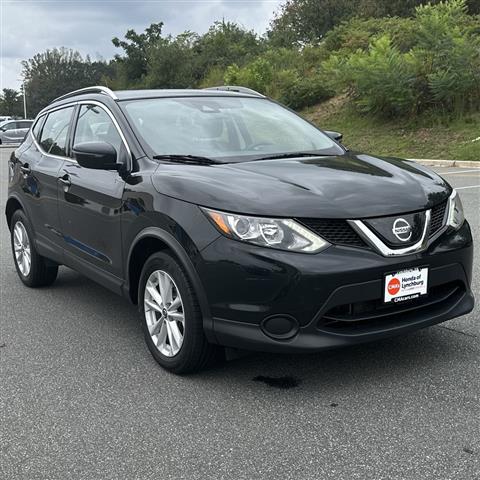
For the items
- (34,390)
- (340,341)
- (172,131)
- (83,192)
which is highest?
(172,131)

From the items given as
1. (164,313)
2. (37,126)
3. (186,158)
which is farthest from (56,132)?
(164,313)

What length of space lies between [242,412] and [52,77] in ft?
335

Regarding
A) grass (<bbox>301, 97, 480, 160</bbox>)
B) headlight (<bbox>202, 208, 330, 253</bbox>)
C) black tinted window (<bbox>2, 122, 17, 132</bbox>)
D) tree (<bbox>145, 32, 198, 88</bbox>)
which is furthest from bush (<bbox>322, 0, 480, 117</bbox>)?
tree (<bbox>145, 32, 198, 88</bbox>)

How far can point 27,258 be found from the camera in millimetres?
5922

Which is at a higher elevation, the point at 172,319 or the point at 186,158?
the point at 186,158

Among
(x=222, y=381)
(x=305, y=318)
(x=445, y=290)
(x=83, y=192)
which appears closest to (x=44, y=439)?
(x=222, y=381)

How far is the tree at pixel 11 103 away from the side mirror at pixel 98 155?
350ft

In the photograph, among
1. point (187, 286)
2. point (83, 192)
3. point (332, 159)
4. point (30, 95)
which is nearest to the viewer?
point (187, 286)

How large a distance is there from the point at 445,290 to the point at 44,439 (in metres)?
2.27

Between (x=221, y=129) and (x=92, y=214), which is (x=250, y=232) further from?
(x=92, y=214)

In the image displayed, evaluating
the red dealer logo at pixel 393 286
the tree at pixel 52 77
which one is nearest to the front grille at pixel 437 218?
the red dealer logo at pixel 393 286

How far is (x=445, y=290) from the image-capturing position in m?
3.64

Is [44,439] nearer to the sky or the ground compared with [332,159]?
nearer to the ground

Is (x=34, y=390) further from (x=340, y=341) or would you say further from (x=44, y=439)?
(x=340, y=341)
